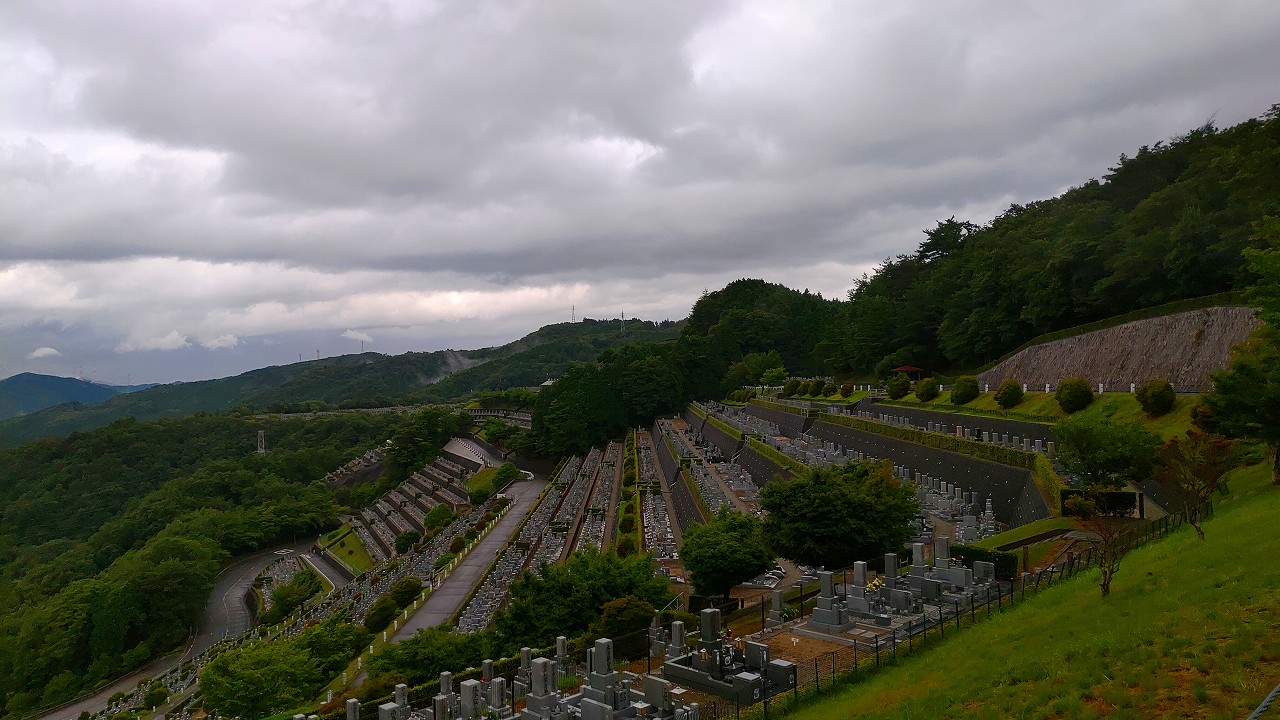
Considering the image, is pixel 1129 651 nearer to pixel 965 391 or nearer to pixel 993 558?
pixel 993 558

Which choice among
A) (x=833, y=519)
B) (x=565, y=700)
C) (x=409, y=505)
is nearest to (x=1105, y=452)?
(x=833, y=519)

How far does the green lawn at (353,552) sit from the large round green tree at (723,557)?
126ft

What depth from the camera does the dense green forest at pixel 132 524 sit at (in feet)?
143

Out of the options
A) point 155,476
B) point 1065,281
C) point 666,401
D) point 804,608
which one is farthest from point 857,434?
point 155,476

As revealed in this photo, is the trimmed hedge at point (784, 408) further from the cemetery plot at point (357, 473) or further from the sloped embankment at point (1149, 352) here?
the cemetery plot at point (357, 473)

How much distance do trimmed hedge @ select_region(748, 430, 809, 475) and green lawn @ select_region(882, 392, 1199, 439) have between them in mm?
7731

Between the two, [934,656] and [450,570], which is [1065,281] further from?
[450,570]

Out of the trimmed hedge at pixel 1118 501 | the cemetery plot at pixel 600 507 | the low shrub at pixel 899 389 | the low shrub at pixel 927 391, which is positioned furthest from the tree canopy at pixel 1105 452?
the low shrub at pixel 899 389

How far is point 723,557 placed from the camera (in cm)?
1878

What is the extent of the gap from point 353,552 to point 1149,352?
5355 cm

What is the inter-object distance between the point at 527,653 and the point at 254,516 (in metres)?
62.2

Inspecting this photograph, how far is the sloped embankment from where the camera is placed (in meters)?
24.4

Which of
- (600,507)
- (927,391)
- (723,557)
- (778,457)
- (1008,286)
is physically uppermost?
(1008,286)

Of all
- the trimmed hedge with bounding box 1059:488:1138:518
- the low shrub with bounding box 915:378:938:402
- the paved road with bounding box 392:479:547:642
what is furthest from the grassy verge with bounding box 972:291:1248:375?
the paved road with bounding box 392:479:547:642
